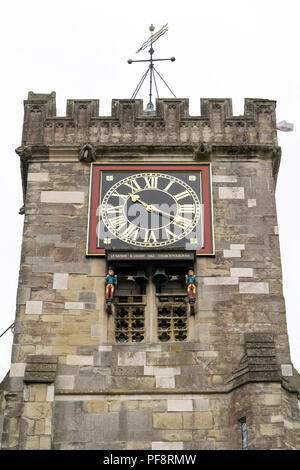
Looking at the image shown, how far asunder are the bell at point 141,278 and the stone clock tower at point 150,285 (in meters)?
0.03

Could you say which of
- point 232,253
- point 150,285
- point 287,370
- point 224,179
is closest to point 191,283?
point 150,285

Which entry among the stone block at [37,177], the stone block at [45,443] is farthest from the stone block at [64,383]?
the stone block at [37,177]

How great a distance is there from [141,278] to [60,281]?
1637 millimetres

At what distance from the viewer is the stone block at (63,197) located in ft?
85.0

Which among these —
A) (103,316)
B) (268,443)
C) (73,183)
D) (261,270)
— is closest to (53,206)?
(73,183)

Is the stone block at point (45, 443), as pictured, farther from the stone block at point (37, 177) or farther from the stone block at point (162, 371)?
the stone block at point (37, 177)

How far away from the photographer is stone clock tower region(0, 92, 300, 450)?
2277 centimetres

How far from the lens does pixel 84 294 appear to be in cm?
2453

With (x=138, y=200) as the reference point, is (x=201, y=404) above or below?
below

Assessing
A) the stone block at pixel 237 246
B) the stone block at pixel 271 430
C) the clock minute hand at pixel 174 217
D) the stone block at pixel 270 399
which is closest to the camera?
the stone block at pixel 271 430

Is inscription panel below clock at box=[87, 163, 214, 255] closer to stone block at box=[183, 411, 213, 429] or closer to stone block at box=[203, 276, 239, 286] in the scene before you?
stone block at box=[203, 276, 239, 286]

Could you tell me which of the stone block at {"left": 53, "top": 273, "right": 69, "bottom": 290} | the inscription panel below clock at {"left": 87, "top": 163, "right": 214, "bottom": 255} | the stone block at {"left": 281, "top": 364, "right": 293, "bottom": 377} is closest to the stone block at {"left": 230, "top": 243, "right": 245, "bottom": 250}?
the inscription panel below clock at {"left": 87, "top": 163, "right": 214, "bottom": 255}

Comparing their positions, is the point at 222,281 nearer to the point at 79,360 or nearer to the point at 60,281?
the point at 60,281

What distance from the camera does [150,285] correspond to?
981 inches
